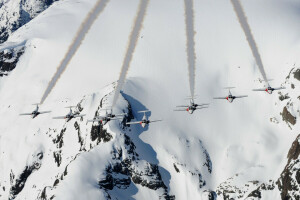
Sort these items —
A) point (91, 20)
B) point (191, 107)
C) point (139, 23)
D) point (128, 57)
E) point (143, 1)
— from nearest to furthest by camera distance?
point (143, 1), point (139, 23), point (91, 20), point (128, 57), point (191, 107)

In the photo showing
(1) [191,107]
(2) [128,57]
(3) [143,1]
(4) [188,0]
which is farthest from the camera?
(1) [191,107]

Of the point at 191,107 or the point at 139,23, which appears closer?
the point at 139,23

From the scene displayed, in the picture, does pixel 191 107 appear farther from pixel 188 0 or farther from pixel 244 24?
pixel 188 0

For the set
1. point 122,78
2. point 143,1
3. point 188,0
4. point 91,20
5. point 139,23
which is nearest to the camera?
point 188,0

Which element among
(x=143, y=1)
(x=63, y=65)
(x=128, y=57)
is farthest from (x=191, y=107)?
(x=143, y=1)

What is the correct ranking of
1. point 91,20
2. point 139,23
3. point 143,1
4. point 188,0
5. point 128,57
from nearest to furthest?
point 188,0 → point 143,1 → point 139,23 → point 91,20 → point 128,57

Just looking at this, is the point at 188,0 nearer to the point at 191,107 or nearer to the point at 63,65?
the point at 63,65

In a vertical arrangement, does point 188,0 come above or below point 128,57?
below

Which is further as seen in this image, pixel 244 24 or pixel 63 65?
pixel 63 65

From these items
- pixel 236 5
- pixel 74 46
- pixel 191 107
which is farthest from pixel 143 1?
pixel 191 107
